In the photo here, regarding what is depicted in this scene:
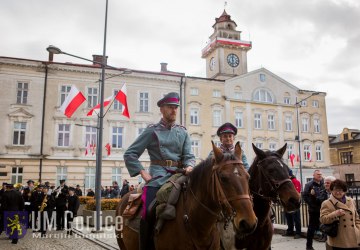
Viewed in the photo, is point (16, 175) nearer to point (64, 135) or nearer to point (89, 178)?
point (64, 135)

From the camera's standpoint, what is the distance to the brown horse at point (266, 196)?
521 centimetres

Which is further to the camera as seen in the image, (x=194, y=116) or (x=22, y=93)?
(x=194, y=116)

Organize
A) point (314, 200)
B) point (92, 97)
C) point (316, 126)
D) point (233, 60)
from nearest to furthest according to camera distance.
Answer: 1. point (314, 200)
2. point (92, 97)
3. point (316, 126)
4. point (233, 60)

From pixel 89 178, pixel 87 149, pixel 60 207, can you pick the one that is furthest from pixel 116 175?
pixel 60 207

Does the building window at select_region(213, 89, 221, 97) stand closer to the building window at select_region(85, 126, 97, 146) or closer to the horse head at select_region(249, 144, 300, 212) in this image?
the building window at select_region(85, 126, 97, 146)

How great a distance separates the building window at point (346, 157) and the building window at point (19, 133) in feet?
183

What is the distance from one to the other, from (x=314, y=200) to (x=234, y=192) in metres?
8.02

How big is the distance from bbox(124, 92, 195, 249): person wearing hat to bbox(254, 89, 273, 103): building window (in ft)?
123

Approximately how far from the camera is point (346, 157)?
209ft

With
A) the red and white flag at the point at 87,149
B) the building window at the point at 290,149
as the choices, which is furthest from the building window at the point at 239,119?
the red and white flag at the point at 87,149

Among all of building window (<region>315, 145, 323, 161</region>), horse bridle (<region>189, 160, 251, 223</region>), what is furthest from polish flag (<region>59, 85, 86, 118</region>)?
building window (<region>315, 145, 323, 161</region>)

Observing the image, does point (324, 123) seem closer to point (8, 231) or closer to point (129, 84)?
point (129, 84)

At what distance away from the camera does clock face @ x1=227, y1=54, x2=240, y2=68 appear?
159 ft

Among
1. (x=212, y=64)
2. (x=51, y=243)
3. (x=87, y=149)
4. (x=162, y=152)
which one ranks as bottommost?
(x=51, y=243)
